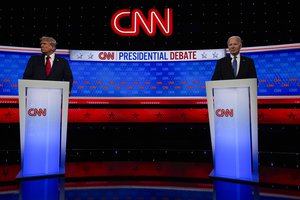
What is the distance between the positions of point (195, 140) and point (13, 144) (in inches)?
143

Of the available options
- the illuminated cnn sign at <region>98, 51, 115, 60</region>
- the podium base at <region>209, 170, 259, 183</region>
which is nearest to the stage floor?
the podium base at <region>209, 170, 259, 183</region>

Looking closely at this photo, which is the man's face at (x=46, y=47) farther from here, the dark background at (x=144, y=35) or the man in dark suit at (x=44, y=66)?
the dark background at (x=144, y=35)

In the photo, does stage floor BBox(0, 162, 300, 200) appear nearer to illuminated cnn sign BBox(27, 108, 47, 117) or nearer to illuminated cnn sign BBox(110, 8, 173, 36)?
illuminated cnn sign BBox(27, 108, 47, 117)

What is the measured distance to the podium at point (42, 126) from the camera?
3.37 meters

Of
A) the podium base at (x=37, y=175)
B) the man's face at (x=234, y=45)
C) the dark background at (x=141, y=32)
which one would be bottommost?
the podium base at (x=37, y=175)

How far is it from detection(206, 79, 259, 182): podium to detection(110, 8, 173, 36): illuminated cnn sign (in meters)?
3.40

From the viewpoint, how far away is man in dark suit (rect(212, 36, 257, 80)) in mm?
3441

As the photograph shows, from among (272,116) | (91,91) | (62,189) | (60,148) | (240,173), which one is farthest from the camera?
(91,91)

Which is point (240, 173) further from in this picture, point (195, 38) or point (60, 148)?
point (195, 38)

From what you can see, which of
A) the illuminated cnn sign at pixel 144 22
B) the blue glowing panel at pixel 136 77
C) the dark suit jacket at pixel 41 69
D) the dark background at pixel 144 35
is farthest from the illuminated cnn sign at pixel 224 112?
the illuminated cnn sign at pixel 144 22

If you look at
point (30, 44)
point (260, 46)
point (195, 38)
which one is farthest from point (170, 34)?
point (30, 44)

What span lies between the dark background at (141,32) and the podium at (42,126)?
132 inches

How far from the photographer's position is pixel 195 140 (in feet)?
21.6

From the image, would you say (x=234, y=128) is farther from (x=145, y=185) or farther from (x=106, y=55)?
(x=106, y=55)
